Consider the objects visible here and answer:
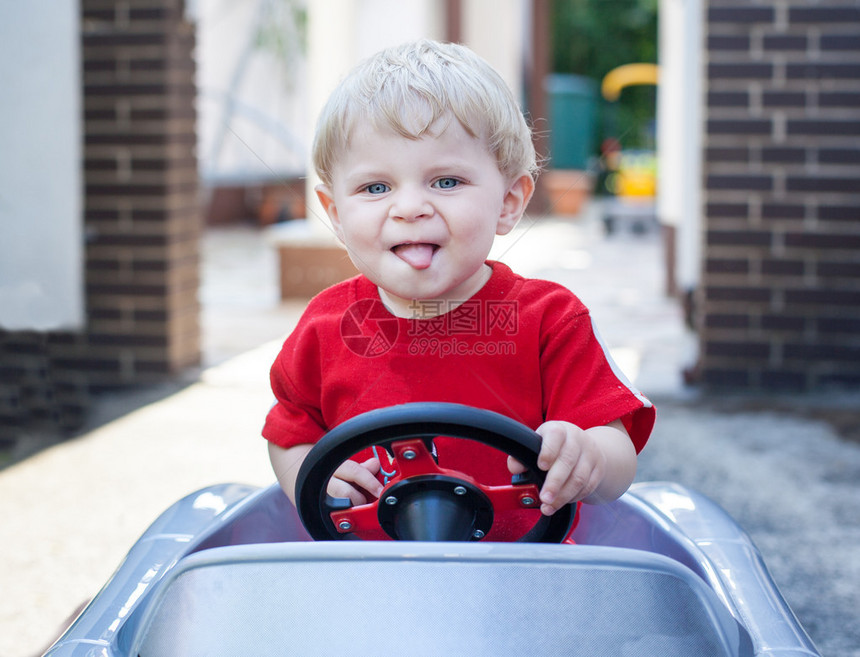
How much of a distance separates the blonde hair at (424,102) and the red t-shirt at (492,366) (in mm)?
191

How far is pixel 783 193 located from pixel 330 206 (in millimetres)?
2978

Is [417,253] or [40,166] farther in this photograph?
[40,166]

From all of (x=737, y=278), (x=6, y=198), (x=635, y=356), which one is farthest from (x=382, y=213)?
(x=635, y=356)

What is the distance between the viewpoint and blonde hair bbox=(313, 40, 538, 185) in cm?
126

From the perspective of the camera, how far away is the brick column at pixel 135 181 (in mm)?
4102

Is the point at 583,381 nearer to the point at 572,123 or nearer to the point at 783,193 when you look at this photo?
the point at 783,193

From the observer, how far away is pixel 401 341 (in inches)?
55.6

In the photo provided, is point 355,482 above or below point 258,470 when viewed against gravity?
above

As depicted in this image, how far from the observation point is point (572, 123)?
53.1ft

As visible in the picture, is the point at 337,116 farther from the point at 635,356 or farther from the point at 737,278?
the point at 635,356

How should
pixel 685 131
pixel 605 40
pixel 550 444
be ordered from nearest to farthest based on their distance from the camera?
1. pixel 550 444
2. pixel 685 131
3. pixel 605 40

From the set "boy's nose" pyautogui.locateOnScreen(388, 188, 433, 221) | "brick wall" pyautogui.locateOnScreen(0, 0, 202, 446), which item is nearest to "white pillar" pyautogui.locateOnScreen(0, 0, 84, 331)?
"brick wall" pyautogui.locateOnScreen(0, 0, 202, 446)

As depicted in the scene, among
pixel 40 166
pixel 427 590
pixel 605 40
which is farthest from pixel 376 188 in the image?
pixel 605 40

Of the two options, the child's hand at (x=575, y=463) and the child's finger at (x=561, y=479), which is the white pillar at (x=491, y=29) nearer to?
the child's hand at (x=575, y=463)
